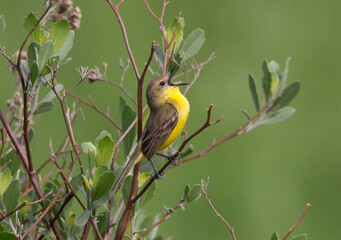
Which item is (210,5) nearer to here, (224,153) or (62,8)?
(224,153)

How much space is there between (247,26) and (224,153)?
5.57 ft

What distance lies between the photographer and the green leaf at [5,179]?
1.85 m

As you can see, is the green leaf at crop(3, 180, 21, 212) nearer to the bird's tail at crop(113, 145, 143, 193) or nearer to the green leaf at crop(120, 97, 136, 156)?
the bird's tail at crop(113, 145, 143, 193)

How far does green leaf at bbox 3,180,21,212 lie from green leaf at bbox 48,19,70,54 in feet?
1.43

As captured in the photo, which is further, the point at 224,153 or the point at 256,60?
the point at 256,60

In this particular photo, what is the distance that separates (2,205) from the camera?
188 cm

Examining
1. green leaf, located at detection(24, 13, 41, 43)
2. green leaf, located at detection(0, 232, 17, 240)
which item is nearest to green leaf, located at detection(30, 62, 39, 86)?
green leaf, located at detection(24, 13, 41, 43)

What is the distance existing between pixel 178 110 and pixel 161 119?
15 cm

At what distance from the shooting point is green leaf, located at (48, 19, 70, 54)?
1925mm

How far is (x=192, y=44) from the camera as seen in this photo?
7.32 ft

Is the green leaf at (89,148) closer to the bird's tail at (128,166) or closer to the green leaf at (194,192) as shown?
the bird's tail at (128,166)

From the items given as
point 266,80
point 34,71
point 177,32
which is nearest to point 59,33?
point 34,71

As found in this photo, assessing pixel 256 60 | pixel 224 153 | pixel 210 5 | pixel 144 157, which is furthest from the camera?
pixel 210 5

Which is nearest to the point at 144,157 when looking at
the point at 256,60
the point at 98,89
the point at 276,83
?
the point at 276,83
